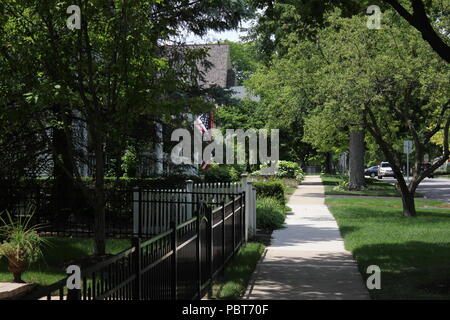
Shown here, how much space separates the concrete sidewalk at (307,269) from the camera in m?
8.15

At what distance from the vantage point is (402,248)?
12227 mm

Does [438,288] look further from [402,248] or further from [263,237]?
[263,237]

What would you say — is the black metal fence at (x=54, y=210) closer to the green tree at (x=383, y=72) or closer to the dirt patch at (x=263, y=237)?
the dirt patch at (x=263, y=237)

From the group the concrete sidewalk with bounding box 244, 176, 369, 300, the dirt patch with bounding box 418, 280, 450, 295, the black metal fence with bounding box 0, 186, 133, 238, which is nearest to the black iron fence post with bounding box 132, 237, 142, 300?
the concrete sidewalk with bounding box 244, 176, 369, 300

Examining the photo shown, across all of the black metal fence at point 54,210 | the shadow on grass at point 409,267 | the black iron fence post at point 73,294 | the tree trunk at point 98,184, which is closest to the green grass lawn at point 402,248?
the shadow on grass at point 409,267

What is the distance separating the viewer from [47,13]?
8.97 metres

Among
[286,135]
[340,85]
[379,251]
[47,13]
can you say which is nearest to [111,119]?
[47,13]

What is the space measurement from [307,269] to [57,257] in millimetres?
4490

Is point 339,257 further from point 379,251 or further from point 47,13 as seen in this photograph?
point 47,13

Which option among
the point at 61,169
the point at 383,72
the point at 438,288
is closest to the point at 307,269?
the point at 438,288

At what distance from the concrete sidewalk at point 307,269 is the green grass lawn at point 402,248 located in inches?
11.2

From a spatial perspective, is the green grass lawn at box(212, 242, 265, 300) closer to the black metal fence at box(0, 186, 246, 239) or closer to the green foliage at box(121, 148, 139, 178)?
the black metal fence at box(0, 186, 246, 239)

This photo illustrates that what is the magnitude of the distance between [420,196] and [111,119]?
83.5ft

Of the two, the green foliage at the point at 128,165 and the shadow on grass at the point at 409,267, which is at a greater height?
the green foliage at the point at 128,165
